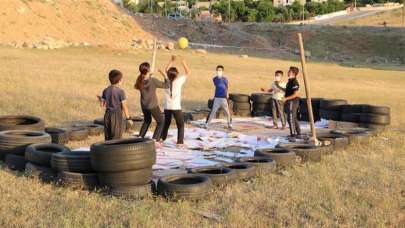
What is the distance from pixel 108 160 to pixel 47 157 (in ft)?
4.47

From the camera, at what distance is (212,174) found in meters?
10.2

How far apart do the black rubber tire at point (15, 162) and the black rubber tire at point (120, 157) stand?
1.90 metres

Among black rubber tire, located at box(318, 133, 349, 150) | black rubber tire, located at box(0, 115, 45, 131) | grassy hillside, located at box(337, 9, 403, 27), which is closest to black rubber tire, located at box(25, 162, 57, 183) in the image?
black rubber tire, located at box(0, 115, 45, 131)

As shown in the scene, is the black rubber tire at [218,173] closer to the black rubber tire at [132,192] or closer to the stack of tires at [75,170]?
the black rubber tire at [132,192]

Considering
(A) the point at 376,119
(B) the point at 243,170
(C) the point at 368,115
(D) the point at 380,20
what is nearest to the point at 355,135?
(A) the point at 376,119

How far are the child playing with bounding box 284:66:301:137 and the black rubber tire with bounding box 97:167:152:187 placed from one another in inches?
267

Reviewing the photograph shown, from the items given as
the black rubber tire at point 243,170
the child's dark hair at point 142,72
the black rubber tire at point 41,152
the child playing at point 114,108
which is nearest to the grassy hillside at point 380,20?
the child's dark hair at point 142,72

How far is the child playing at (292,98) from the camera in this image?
1531 cm

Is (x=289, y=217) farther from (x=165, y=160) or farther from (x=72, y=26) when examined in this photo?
(x=72, y=26)

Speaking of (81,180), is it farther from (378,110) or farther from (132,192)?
(378,110)

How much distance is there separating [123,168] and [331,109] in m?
10.9

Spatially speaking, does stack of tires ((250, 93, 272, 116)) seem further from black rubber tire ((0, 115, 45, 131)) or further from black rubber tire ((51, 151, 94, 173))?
black rubber tire ((51, 151, 94, 173))

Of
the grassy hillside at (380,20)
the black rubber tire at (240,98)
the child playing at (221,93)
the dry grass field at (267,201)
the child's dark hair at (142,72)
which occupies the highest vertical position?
the grassy hillside at (380,20)

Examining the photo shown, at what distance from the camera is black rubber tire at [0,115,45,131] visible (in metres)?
13.0
